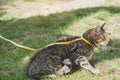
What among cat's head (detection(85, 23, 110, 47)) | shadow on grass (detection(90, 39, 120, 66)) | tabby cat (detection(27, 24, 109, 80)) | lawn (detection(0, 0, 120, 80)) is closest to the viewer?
tabby cat (detection(27, 24, 109, 80))

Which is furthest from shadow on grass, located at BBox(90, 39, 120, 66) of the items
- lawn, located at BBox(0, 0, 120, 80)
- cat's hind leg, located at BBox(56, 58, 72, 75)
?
cat's hind leg, located at BBox(56, 58, 72, 75)

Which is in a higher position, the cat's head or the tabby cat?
the cat's head

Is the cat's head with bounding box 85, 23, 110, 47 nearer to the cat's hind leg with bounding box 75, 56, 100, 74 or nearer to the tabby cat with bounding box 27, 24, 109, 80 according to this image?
the tabby cat with bounding box 27, 24, 109, 80

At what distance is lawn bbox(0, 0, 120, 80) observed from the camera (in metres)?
6.43

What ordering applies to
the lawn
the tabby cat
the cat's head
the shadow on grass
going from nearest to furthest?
1. the tabby cat
2. the cat's head
3. the lawn
4. the shadow on grass

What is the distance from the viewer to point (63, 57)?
20.2ft

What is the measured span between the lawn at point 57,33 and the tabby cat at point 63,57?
0.23 meters

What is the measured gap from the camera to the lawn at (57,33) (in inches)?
253

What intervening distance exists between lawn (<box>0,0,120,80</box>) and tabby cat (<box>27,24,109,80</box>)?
0.75ft

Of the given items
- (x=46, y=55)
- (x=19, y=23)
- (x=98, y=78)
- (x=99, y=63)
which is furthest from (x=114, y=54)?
(x=19, y=23)

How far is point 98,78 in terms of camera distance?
20.1ft

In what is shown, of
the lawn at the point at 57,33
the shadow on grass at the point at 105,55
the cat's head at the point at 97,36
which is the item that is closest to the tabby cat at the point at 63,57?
the cat's head at the point at 97,36

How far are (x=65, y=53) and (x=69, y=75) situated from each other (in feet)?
1.43

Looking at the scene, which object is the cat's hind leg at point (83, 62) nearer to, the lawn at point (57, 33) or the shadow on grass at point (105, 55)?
the lawn at point (57, 33)
